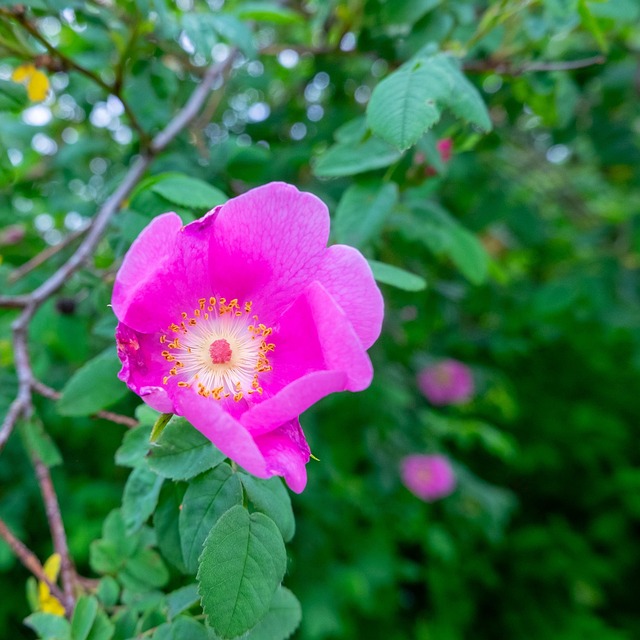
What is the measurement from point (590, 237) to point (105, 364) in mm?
2056

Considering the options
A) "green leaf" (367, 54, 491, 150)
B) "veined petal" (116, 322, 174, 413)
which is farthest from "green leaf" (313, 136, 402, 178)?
A: "veined petal" (116, 322, 174, 413)

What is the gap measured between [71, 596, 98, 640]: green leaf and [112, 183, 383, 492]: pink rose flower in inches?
10.3

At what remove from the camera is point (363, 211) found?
3.19ft

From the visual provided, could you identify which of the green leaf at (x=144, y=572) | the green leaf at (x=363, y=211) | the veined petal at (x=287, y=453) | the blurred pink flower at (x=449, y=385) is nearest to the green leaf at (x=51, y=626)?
the green leaf at (x=144, y=572)

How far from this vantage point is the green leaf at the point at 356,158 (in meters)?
0.97

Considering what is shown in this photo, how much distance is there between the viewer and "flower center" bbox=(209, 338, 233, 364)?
2.65 ft

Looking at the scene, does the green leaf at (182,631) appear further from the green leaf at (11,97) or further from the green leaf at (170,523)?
the green leaf at (11,97)

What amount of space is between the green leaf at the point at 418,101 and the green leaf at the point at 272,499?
0.41m

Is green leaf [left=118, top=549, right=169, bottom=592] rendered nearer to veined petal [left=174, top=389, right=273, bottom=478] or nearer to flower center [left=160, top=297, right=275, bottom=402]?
flower center [left=160, top=297, right=275, bottom=402]

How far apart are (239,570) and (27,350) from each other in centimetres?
62

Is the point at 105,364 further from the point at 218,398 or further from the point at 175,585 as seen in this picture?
the point at 175,585

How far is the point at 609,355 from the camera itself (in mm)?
3164

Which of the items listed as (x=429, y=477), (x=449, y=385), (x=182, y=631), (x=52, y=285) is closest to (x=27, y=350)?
(x=52, y=285)

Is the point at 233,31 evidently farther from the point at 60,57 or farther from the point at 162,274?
the point at 162,274
